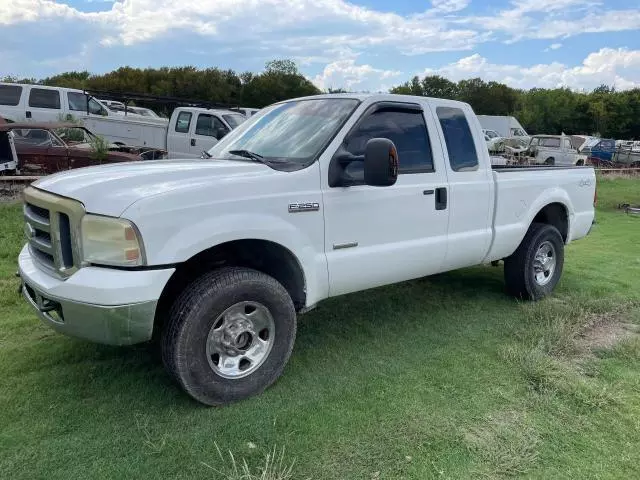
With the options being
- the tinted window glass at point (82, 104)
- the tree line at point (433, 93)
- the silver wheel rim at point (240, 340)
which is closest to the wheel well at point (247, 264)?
the silver wheel rim at point (240, 340)

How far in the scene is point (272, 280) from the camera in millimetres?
3516

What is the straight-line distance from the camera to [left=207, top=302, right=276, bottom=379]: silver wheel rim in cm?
338

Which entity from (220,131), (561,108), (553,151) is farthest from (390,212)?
(561,108)

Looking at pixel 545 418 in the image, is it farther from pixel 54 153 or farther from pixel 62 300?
pixel 54 153

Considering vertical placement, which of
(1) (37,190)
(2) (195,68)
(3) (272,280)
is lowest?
(3) (272,280)

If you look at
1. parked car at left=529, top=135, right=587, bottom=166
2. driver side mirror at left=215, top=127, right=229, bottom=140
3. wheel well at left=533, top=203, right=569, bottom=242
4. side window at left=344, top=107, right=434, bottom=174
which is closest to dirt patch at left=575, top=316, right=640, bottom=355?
wheel well at left=533, top=203, right=569, bottom=242

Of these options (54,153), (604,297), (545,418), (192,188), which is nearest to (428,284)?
(604,297)

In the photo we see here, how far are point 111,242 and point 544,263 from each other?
4543mm

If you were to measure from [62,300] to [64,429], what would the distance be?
2.46 ft

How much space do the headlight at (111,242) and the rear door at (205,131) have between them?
1025 cm

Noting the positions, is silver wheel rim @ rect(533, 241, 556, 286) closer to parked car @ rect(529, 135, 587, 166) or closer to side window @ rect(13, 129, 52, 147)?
side window @ rect(13, 129, 52, 147)

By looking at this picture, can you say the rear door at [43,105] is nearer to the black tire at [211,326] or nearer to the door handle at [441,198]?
the door handle at [441,198]

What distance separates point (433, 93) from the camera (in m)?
76.9

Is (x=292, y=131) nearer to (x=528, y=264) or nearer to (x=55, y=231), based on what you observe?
(x=55, y=231)
